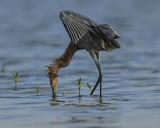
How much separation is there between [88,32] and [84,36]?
0.12 metres

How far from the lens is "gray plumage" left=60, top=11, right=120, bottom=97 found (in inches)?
338

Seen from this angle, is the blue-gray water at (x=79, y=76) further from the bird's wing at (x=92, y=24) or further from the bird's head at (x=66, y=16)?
the bird's head at (x=66, y=16)

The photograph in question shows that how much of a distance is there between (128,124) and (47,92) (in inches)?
131

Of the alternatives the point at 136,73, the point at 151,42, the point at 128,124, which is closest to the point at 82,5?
the point at 151,42

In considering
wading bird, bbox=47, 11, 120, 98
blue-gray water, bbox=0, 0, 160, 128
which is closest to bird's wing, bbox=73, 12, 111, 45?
wading bird, bbox=47, 11, 120, 98

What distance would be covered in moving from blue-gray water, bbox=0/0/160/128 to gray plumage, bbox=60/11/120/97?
980 millimetres

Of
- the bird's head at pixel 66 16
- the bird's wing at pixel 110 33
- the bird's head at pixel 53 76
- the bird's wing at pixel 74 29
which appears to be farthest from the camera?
the bird's head at pixel 53 76

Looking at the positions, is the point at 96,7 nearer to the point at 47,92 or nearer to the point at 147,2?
the point at 147,2

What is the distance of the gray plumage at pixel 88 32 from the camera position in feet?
28.1

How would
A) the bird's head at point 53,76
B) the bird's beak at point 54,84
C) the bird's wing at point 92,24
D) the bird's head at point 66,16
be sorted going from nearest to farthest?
the bird's head at point 66,16
the bird's wing at point 92,24
the bird's beak at point 54,84
the bird's head at point 53,76

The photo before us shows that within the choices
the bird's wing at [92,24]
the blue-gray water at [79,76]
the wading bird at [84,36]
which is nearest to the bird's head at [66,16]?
the wading bird at [84,36]

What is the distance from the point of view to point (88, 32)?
9.15 metres

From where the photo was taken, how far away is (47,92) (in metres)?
9.57

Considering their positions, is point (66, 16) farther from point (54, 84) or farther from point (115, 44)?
point (54, 84)
